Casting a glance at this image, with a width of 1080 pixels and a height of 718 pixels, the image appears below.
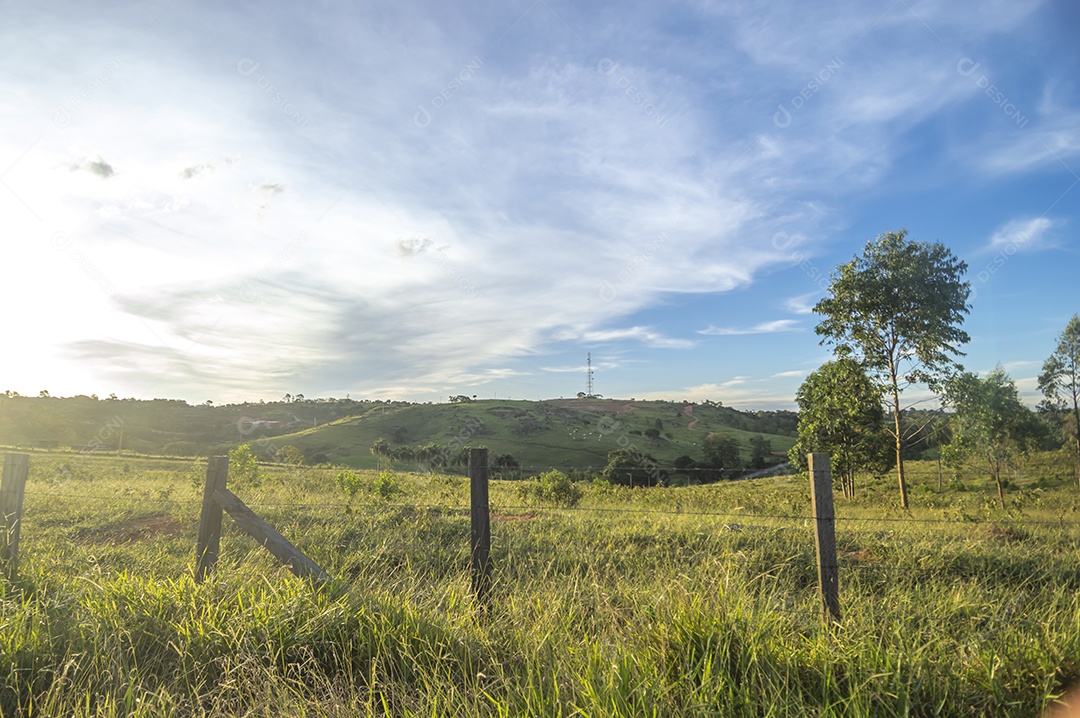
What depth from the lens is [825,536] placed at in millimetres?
4750

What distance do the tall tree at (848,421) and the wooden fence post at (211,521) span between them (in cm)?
2541

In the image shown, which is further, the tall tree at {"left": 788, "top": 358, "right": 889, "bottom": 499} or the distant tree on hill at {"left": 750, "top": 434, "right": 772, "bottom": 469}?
the distant tree on hill at {"left": 750, "top": 434, "right": 772, "bottom": 469}

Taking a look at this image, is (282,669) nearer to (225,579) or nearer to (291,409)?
(225,579)

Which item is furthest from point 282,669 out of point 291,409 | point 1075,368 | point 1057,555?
point 291,409

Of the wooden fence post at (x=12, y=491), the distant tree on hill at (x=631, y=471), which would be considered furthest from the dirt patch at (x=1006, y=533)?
the distant tree on hill at (x=631, y=471)

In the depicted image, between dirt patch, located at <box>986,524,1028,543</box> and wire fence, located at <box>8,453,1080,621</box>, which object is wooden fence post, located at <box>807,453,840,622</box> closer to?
wire fence, located at <box>8,453,1080,621</box>

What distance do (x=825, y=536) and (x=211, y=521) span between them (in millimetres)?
5966

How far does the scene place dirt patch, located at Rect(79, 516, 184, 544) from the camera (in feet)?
34.1

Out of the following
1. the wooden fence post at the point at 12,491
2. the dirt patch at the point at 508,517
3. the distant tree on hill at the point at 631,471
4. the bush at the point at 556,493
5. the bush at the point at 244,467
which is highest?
the wooden fence post at the point at 12,491

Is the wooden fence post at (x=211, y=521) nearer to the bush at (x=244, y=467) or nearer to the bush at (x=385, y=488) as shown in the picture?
the bush at (x=385, y=488)

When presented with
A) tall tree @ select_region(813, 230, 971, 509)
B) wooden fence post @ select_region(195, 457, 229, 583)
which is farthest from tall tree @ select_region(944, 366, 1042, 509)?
wooden fence post @ select_region(195, 457, 229, 583)

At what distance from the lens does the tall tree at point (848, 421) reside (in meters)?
25.3

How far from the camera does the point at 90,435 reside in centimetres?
9669

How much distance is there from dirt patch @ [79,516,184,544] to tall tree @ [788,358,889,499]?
25.4m
